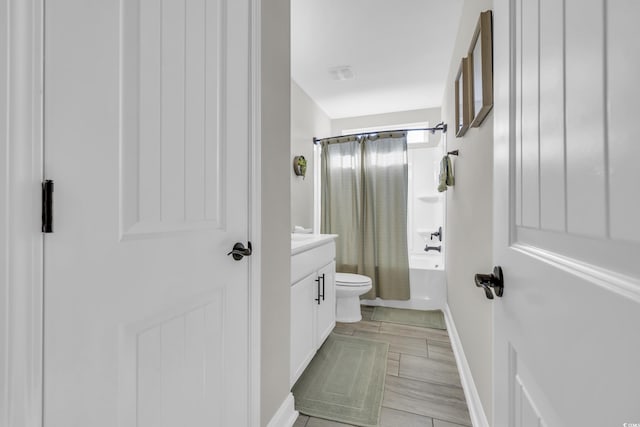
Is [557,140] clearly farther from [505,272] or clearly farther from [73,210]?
[73,210]

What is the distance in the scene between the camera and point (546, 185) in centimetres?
47

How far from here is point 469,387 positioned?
5.08ft

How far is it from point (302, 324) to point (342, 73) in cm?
233

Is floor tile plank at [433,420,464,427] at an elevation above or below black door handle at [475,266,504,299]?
below

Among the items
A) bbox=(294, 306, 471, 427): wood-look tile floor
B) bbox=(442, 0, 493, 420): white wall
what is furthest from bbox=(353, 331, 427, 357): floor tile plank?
bbox=(442, 0, 493, 420): white wall

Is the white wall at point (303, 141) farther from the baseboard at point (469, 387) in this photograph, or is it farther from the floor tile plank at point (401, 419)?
the floor tile plank at point (401, 419)

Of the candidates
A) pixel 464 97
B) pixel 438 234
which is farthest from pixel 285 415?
pixel 438 234

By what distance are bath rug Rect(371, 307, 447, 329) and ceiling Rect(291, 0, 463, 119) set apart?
243cm

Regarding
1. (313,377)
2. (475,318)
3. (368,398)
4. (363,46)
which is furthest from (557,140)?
(363,46)

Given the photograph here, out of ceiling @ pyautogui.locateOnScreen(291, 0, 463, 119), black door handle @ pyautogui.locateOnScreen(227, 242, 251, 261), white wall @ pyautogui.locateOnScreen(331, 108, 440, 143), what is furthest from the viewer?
white wall @ pyautogui.locateOnScreen(331, 108, 440, 143)

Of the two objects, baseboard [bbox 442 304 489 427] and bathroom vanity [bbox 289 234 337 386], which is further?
bathroom vanity [bbox 289 234 337 386]

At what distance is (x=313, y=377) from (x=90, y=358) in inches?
59.0

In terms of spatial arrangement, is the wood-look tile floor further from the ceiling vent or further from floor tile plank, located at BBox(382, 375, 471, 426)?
the ceiling vent

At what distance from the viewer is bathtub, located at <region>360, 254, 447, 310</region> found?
3.04 m
